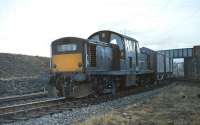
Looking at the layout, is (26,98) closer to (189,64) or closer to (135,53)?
(135,53)

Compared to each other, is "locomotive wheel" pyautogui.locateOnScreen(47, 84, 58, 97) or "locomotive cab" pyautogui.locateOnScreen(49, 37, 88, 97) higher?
"locomotive cab" pyautogui.locateOnScreen(49, 37, 88, 97)

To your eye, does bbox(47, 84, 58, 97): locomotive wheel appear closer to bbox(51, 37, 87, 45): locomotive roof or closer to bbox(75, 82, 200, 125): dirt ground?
bbox(51, 37, 87, 45): locomotive roof


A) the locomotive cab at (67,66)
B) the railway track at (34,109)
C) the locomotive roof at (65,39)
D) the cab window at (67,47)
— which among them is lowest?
the railway track at (34,109)

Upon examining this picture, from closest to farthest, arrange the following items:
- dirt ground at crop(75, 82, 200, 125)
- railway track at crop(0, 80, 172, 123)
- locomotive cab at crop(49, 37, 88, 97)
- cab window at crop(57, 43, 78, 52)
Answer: dirt ground at crop(75, 82, 200, 125) < railway track at crop(0, 80, 172, 123) < locomotive cab at crop(49, 37, 88, 97) < cab window at crop(57, 43, 78, 52)

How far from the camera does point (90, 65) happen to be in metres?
16.8

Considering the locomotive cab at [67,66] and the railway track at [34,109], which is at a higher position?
the locomotive cab at [67,66]

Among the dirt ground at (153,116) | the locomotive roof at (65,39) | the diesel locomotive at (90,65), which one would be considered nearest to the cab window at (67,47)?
the diesel locomotive at (90,65)

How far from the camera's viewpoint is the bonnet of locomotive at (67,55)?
1644 cm

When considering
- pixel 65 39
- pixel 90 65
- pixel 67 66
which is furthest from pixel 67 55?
pixel 90 65

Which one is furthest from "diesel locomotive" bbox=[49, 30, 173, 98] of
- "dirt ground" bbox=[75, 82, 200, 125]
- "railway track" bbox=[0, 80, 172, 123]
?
"dirt ground" bbox=[75, 82, 200, 125]

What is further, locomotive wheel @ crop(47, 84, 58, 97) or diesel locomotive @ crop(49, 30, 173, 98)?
locomotive wheel @ crop(47, 84, 58, 97)

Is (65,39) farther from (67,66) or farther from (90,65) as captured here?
(90,65)

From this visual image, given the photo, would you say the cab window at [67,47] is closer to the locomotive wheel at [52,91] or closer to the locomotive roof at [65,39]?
the locomotive roof at [65,39]

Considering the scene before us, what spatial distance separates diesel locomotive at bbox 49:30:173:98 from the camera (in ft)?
52.9
